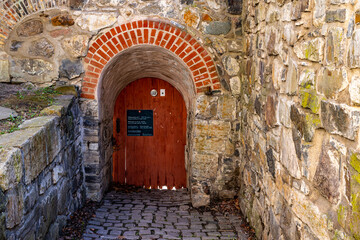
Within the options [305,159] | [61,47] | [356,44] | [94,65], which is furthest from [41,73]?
[356,44]

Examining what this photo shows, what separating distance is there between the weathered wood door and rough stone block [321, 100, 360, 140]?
3.93 metres

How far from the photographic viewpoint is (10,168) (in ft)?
7.72

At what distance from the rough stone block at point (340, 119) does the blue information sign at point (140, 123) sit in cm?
409

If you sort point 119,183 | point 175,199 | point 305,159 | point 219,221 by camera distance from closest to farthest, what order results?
1. point 305,159
2. point 219,221
3. point 175,199
4. point 119,183

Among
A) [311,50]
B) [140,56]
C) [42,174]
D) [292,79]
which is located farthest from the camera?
[140,56]

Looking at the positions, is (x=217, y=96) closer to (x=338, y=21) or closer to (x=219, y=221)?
(x=219, y=221)

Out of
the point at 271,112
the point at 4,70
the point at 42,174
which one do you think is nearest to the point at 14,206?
the point at 42,174

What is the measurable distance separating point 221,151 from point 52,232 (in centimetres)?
242

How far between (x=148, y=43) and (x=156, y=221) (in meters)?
2.35

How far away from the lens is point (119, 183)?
609cm

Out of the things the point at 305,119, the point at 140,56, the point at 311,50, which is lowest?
the point at 305,119

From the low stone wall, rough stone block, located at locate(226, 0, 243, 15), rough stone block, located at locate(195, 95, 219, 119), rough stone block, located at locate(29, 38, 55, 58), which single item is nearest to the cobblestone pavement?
the low stone wall

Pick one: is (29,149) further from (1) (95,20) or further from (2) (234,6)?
(2) (234,6)

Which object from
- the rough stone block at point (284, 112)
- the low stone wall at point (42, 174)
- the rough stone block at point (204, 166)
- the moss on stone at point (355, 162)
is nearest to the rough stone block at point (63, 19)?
the low stone wall at point (42, 174)
